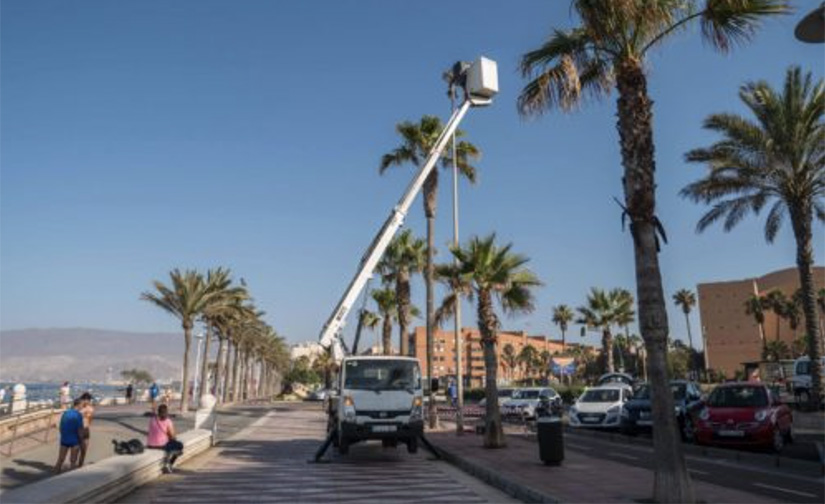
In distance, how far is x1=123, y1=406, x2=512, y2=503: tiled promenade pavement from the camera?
1144 cm

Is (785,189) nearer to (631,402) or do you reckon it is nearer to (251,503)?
(631,402)

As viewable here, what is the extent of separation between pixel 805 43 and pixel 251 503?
965 centimetres

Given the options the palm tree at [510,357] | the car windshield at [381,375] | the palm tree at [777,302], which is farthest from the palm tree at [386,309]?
the palm tree at [510,357]

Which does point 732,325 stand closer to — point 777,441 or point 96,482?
point 777,441

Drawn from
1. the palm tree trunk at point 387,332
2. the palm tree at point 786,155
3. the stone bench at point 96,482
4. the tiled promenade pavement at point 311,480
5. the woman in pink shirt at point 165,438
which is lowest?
the tiled promenade pavement at point 311,480

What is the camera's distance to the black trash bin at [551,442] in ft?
46.7

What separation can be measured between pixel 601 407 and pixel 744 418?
8.22m

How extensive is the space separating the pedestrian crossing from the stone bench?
438mm

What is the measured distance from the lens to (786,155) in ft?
81.0

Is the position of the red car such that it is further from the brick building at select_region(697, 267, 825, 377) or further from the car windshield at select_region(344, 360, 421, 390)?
the brick building at select_region(697, 267, 825, 377)

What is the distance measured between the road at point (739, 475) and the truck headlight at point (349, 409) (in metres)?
5.98

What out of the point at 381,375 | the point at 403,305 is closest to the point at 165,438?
the point at 381,375

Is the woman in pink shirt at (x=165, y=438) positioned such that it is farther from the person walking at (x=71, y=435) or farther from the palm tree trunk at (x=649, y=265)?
the palm tree trunk at (x=649, y=265)

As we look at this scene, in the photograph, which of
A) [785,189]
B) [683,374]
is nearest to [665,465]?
[785,189]
